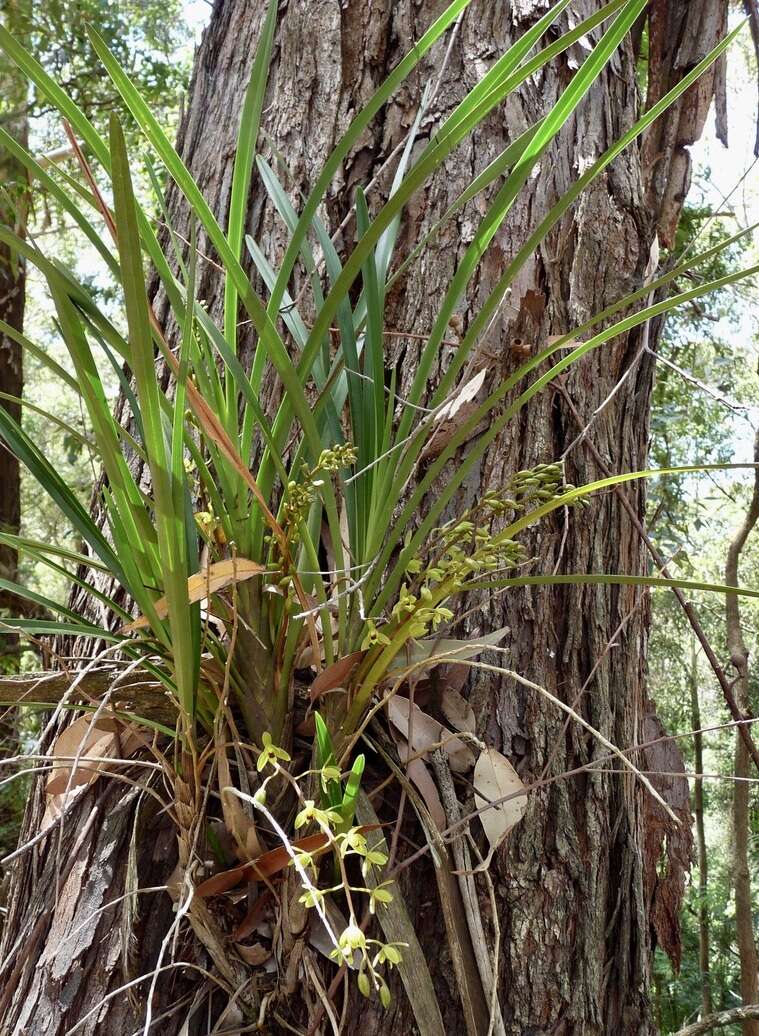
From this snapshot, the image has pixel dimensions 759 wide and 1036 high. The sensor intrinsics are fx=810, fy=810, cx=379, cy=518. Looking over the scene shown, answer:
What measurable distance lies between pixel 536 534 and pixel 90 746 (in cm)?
41

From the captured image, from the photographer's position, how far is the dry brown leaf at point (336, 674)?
1.74 feet

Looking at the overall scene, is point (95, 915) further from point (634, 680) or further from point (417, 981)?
point (634, 680)

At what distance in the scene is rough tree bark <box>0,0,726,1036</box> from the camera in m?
0.61

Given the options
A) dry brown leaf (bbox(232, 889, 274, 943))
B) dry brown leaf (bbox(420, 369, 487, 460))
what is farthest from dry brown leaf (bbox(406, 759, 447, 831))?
dry brown leaf (bbox(420, 369, 487, 460))

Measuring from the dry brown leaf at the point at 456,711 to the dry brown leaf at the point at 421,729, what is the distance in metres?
0.01

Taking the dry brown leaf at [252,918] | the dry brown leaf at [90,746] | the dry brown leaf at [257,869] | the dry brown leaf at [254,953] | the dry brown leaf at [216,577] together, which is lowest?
the dry brown leaf at [254,953]

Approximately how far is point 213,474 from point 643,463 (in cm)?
49

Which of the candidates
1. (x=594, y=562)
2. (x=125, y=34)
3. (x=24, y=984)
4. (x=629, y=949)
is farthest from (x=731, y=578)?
(x=125, y=34)

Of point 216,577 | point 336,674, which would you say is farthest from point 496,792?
point 216,577

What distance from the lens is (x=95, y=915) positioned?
0.57m

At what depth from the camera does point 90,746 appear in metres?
0.61

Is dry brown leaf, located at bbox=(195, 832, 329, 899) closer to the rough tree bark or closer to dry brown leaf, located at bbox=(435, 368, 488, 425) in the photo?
the rough tree bark

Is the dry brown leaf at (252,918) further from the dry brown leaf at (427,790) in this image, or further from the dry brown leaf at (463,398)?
the dry brown leaf at (463,398)

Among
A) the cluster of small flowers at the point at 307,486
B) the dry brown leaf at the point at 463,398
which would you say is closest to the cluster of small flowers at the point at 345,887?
the cluster of small flowers at the point at 307,486
